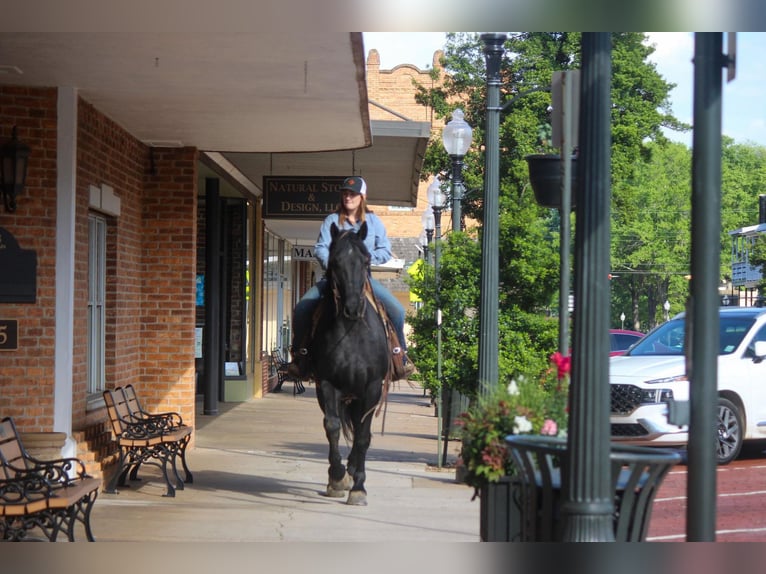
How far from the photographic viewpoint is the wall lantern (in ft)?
31.6

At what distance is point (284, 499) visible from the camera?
1067cm

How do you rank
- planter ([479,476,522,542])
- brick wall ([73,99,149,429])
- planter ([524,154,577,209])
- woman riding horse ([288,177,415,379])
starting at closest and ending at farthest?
planter ([479,476,522,542]) → planter ([524,154,577,209]) → woman riding horse ([288,177,415,379]) → brick wall ([73,99,149,429])

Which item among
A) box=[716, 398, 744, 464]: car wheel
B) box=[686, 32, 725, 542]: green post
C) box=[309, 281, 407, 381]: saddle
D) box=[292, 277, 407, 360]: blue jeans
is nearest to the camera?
box=[686, 32, 725, 542]: green post

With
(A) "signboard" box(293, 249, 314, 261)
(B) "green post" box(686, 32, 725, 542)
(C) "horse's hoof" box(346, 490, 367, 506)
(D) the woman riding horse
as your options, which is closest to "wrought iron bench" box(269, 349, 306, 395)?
(A) "signboard" box(293, 249, 314, 261)

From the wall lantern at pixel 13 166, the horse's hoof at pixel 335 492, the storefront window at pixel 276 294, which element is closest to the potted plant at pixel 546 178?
the horse's hoof at pixel 335 492

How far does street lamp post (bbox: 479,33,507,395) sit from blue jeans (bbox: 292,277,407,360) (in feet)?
2.46

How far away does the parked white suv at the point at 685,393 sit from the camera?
12.9 meters

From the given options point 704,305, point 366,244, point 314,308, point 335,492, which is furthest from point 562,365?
point 335,492

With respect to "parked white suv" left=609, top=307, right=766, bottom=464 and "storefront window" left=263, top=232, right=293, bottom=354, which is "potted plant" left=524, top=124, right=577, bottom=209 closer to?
"parked white suv" left=609, top=307, right=766, bottom=464

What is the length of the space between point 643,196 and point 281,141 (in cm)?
1047

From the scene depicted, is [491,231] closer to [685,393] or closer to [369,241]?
[369,241]

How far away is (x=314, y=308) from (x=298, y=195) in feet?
18.9

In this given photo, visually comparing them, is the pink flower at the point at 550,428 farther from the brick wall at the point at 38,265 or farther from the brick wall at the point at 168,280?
the brick wall at the point at 168,280

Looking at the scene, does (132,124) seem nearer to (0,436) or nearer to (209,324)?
(0,436)
